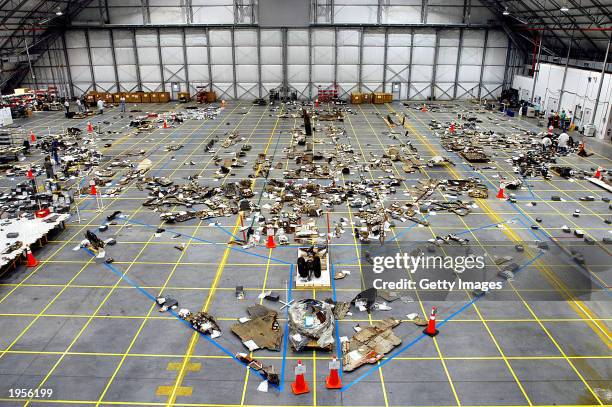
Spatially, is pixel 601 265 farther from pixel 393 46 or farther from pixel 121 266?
pixel 393 46

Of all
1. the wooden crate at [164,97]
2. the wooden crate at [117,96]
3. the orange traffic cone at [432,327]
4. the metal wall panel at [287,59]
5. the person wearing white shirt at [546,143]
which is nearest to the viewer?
the orange traffic cone at [432,327]

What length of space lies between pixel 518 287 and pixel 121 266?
544 inches

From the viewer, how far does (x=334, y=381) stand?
1016 cm

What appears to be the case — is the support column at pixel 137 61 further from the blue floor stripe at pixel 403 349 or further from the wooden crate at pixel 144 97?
the blue floor stripe at pixel 403 349

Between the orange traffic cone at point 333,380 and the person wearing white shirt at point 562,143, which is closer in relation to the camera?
the orange traffic cone at point 333,380

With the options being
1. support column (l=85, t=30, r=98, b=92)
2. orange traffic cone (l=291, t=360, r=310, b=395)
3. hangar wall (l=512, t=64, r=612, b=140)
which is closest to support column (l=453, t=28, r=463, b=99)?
hangar wall (l=512, t=64, r=612, b=140)

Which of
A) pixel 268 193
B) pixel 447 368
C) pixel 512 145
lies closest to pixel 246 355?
pixel 447 368

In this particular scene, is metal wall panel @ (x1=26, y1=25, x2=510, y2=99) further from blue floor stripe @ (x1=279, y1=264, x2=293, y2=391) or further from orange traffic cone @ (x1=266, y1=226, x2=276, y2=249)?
blue floor stripe @ (x1=279, y1=264, x2=293, y2=391)

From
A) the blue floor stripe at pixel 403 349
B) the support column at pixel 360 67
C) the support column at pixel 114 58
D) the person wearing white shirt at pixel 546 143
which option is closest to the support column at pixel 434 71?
the support column at pixel 360 67

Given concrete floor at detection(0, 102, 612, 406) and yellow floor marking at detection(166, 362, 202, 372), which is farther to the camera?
yellow floor marking at detection(166, 362, 202, 372)
